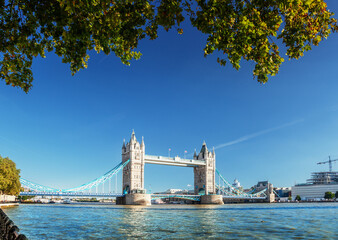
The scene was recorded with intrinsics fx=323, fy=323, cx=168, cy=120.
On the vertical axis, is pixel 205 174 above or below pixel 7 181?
above

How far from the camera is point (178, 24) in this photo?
15.4 feet

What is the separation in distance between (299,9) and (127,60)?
3.73m

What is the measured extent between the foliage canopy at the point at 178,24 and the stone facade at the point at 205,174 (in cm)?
8818

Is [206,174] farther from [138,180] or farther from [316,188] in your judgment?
[316,188]

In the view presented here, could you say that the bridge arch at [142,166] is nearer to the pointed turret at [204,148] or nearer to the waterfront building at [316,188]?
the pointed turret at [204,148]

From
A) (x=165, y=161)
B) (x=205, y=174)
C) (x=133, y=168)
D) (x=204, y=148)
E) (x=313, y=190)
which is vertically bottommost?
(x=313, y=190)

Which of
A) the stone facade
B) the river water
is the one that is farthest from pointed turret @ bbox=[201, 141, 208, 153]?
the river water

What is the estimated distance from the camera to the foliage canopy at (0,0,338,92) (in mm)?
4918

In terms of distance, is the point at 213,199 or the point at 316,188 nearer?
the point at 213,199

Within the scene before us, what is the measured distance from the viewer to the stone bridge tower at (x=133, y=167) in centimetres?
7605

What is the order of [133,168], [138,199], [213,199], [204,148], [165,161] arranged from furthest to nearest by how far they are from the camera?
[204,148], [213,199], [165,161], [133,168], [138,199]

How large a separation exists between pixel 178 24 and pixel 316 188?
6124 inches

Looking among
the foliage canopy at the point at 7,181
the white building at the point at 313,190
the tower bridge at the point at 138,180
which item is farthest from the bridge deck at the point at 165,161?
the white building at the point at 313,190

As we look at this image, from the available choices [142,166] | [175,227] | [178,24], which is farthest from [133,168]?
[178,24]
